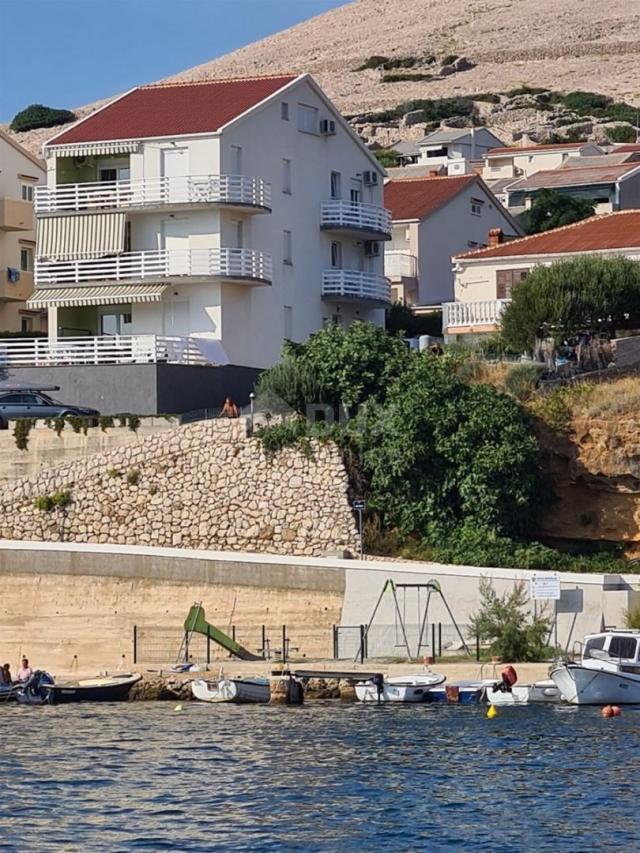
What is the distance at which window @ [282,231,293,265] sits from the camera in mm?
73562

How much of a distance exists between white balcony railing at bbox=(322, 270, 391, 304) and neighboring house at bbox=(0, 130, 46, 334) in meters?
12.2

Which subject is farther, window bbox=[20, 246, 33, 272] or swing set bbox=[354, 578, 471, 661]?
window bbox=[20, 246, 33, 272]

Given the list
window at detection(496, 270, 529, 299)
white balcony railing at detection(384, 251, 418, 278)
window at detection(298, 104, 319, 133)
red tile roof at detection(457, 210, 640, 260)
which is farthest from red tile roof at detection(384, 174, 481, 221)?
window at detection(496, 270, 529, 299)

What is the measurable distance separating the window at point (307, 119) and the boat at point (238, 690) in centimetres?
2997

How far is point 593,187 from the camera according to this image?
111m

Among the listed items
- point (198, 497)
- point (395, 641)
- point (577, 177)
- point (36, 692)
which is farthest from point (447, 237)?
point (36, 692)

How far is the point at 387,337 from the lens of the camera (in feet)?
203

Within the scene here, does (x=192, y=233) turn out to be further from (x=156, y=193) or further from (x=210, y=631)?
(x=210, y=631)

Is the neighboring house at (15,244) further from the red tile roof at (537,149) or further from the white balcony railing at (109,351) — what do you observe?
the red tile roof at (537,149)

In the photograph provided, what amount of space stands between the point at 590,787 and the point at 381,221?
43499 millimetres

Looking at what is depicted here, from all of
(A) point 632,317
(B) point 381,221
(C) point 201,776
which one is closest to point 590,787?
(C) point 201,776

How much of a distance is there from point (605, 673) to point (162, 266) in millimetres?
27288

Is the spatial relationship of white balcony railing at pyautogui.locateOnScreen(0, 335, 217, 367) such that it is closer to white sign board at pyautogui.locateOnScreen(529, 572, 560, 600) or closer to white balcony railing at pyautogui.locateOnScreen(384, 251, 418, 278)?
white sign board at pyautogui.locateOnScreen(529, 572, 560, 600)

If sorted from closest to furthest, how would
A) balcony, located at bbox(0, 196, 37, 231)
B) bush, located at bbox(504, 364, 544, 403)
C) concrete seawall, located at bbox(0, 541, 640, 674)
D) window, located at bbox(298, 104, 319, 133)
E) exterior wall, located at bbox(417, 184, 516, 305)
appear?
concrete seawall, located at bbox(0, 541, 640, 674) → bush, located at bbox(504, 364, 544, 403) → window, located at bbox(298, 104, 319, 133) → balcony, located at bbox(0, 196, 37, 231) → exterior wall, located at bbox(417, 184, 516, 305)
